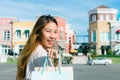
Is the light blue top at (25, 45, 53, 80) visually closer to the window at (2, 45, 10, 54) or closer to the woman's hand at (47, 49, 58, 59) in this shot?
the woman's hand at (47, 49, 58, 59)

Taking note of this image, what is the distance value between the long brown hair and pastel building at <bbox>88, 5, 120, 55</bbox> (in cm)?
7692

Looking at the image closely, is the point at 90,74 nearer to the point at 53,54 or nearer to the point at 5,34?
the point at 53,54

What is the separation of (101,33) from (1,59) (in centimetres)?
2953

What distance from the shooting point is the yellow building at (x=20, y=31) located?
7650cm

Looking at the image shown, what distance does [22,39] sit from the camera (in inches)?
→ 3036

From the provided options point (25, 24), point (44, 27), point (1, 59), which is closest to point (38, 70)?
point (44, 27)

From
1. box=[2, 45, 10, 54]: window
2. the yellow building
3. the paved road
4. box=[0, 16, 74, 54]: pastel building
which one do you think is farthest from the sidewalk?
box=[2, 45, 10, 54]: window

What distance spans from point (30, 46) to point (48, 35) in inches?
6.4

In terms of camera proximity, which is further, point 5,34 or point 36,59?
point 5,34

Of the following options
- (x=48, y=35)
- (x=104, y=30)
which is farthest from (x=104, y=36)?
(x=48, y=35)

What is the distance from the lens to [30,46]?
316 centimetres

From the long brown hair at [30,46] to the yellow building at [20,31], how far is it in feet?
239

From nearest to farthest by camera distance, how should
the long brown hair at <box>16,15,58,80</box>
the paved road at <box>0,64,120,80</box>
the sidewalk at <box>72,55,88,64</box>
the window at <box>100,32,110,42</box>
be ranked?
Answer: the long brown hair at <box>16,15,58,80</box>, the paved road at <box>0,64,120,80</box>, the sidewalk at <box>72,55,88,64</box>, the window at <box>100,32,110,42</box>

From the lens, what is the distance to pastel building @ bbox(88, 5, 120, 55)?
80688 millimetres
